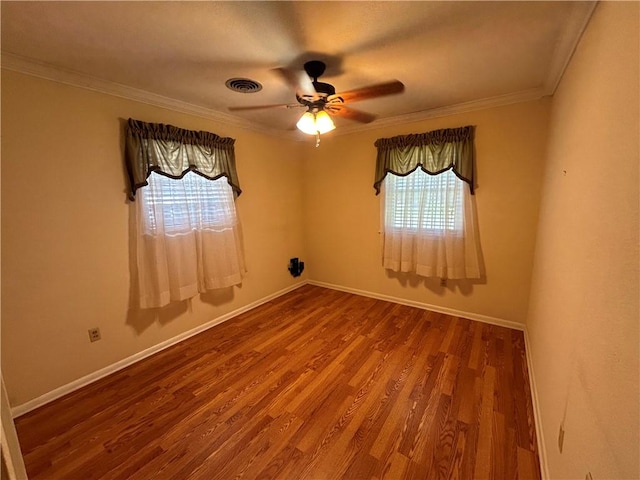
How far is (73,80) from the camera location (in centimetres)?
186

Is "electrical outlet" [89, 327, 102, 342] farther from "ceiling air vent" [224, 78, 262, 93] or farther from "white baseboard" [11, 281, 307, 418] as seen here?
"ceiling air vent" [224, 78, 262, 93]

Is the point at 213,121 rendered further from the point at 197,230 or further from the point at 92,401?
the point at 92,401

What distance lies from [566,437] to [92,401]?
9.02 feet

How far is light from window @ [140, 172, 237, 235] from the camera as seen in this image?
7.47ft

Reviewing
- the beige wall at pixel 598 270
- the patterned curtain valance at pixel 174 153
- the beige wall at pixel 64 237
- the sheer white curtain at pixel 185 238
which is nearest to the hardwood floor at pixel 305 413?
the beige wall at pixel 64 237

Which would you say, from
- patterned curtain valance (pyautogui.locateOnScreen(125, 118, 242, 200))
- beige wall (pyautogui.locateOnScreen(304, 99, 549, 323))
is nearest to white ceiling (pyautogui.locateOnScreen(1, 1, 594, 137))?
patterned curtain valance (pyautogui.locateOnScreen(125, 118, 242, 200))

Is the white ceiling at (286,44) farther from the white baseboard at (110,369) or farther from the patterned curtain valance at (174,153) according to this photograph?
the white baseboard at (110,369)

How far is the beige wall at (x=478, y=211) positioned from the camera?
2.47 m

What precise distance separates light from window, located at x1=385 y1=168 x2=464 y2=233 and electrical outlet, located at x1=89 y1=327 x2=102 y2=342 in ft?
9.64

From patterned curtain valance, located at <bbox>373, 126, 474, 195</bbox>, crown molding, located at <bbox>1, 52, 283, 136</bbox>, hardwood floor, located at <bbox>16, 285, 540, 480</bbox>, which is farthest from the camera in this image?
patterned curtain valance, located at <bbox>373, 126, 474, 195</bbox>

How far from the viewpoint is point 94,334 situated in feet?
6.81

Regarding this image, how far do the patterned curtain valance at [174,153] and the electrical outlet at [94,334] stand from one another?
108 centimetres

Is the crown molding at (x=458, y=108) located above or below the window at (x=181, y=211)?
above

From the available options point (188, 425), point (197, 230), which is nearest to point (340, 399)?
point (188, 425)
